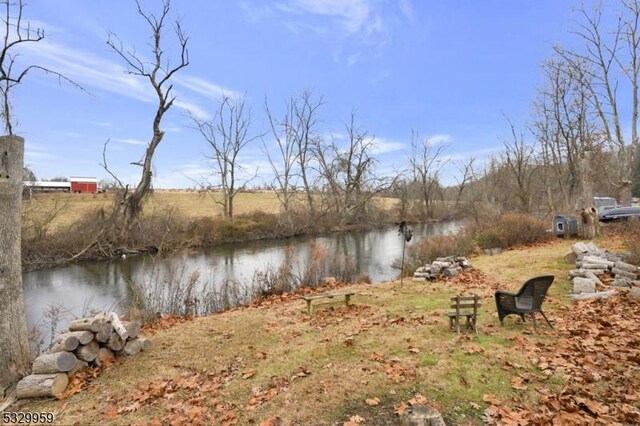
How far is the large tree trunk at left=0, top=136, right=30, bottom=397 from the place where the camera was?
492cm

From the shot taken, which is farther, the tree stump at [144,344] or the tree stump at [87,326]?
the tree stump at [144,344]

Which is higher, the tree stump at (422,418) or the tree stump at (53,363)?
the tree stump at (422,418)

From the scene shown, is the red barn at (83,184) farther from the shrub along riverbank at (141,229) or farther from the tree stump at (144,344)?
the tree stump at (144,344)

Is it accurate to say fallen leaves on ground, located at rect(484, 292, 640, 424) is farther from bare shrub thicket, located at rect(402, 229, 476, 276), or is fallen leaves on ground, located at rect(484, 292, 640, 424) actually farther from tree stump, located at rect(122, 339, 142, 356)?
bare shrub thicket, located at rect(402, 229, 476, 276)

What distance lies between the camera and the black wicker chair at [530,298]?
569 cm

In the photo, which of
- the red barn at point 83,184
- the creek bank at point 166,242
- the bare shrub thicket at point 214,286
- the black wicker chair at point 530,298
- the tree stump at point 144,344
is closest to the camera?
the black wicker chair at point 530,298

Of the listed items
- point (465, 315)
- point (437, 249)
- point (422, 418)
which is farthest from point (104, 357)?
point (437, 249)

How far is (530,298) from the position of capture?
5.76 meters

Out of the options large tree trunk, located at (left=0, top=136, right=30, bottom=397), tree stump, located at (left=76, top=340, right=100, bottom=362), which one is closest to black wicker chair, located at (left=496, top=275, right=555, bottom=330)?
tree stump, located at (left=76, top=340, right=100, bottom=362)

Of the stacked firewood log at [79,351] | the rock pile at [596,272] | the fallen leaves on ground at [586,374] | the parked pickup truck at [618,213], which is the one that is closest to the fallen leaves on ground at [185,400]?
the stacked firewood log at [79,351]

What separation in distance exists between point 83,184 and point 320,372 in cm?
6500

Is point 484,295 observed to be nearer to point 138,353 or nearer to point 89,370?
point 138,353

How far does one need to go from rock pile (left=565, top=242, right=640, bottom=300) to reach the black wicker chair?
2271 millimetres

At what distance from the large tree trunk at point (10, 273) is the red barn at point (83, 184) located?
5939 centimetres
